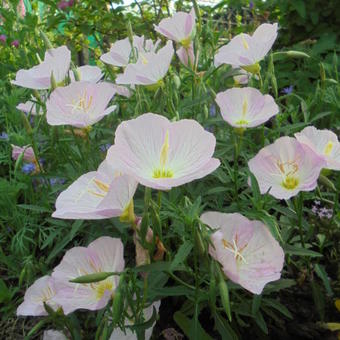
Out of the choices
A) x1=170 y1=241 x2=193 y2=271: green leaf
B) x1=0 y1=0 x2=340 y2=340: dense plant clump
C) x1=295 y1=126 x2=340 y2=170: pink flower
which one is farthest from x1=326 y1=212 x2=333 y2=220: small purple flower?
x1=170 y1=241 x2=193 y2=271: green leaf

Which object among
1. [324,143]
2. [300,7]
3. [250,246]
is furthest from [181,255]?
[300,7]

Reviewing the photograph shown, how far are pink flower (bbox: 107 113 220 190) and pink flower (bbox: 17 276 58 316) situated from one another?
38 cm

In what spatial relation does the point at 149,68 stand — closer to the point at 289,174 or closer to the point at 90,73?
the point at 90,73

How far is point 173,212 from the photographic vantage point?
1.03 meters

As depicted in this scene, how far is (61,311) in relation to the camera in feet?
3.35

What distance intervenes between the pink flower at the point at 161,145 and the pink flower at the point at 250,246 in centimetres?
11

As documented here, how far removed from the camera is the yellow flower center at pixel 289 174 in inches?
38.9

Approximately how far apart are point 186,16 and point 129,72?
0.30 m

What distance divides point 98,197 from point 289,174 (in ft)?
1.30

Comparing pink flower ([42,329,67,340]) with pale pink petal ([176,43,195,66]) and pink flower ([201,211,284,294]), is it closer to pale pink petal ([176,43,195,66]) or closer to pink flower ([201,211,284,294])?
pink flower ([201,211,284,294])

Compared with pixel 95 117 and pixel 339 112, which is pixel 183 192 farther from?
pixel 339 112

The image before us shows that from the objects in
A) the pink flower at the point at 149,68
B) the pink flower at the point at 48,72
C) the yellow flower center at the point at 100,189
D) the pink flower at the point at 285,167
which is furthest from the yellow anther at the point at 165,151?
the pink flower at the point at 48,72

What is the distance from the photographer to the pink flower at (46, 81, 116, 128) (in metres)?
→ 1.07

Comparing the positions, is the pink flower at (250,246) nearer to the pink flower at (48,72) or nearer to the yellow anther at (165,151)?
the yellow anther at (165,151)
